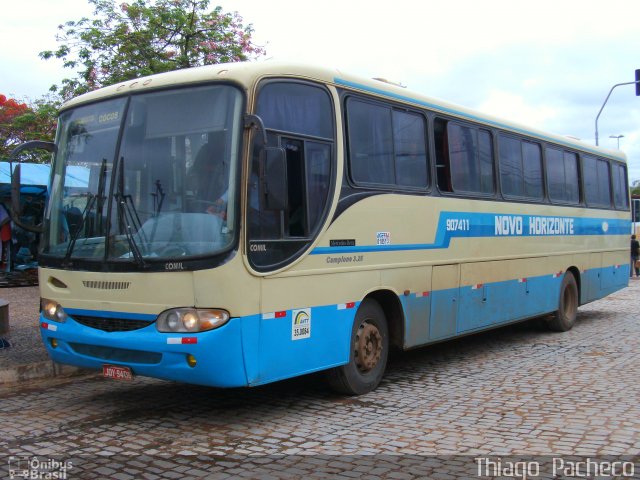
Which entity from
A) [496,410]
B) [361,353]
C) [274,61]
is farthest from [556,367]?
[274,61]

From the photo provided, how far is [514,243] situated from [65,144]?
656 cm

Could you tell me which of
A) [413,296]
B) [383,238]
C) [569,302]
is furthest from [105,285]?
[569,302]

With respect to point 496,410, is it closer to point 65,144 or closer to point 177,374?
→ point 177,374

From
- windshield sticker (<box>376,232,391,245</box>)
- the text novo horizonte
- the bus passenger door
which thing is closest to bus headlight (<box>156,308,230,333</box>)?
windshield sticker (<box>376,232,391,245</box>)

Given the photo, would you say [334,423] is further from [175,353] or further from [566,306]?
[566,306]

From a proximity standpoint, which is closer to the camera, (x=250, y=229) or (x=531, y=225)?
(x=250, y=229)

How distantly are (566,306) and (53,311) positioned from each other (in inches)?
363

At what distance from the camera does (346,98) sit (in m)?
6.95

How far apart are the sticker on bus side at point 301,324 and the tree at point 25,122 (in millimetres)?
12712

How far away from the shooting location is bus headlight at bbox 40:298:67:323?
20.9ft

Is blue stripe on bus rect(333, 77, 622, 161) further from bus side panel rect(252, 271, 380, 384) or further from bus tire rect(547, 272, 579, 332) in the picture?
bus tire rect(547, 272, 579, 332)

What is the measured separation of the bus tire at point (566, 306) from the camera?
11.9 meters

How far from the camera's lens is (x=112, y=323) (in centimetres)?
598

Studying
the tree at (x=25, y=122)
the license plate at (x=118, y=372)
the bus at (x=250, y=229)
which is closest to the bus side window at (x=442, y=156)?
the bus at (x=250, y=229)
